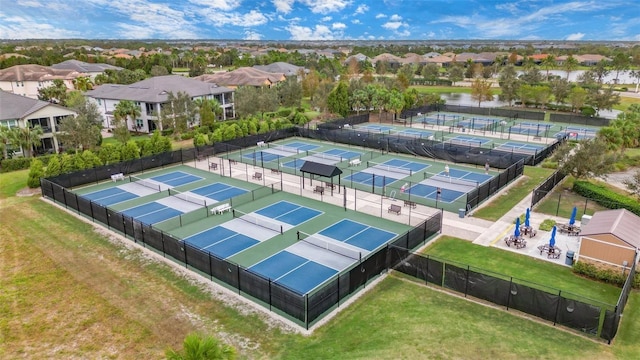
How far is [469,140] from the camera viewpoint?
1868 inches

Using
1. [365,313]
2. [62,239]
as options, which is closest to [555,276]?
[365,313]

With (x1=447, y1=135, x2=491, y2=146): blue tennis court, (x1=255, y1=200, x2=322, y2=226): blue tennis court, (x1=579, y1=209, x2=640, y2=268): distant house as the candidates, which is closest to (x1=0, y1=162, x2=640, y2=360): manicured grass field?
(x1=579, y1=209, x2=640, y2=268): distant house

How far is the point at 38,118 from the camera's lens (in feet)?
144

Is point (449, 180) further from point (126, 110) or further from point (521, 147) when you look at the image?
point (126, 110)

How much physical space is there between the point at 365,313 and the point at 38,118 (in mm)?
42482

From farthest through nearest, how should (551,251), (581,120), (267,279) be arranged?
(581,120)
(551,251)
(267,279)

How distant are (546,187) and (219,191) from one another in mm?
22460

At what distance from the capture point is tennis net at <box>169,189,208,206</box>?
28406mm

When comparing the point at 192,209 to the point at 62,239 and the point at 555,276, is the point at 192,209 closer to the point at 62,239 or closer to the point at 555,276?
the point at 62,239

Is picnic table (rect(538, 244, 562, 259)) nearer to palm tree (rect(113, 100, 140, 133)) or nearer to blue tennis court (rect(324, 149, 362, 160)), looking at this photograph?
blue tennis court (rect(324, 149, 362, 160))


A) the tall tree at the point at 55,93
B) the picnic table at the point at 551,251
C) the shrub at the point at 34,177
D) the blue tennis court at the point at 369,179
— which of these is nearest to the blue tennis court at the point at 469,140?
the blue tennis court at the point at 369,179

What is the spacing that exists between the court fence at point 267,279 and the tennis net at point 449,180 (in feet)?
31.8

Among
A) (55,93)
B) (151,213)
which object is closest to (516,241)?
(151,213)

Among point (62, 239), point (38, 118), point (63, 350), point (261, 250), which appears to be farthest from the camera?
point (38, 118)
